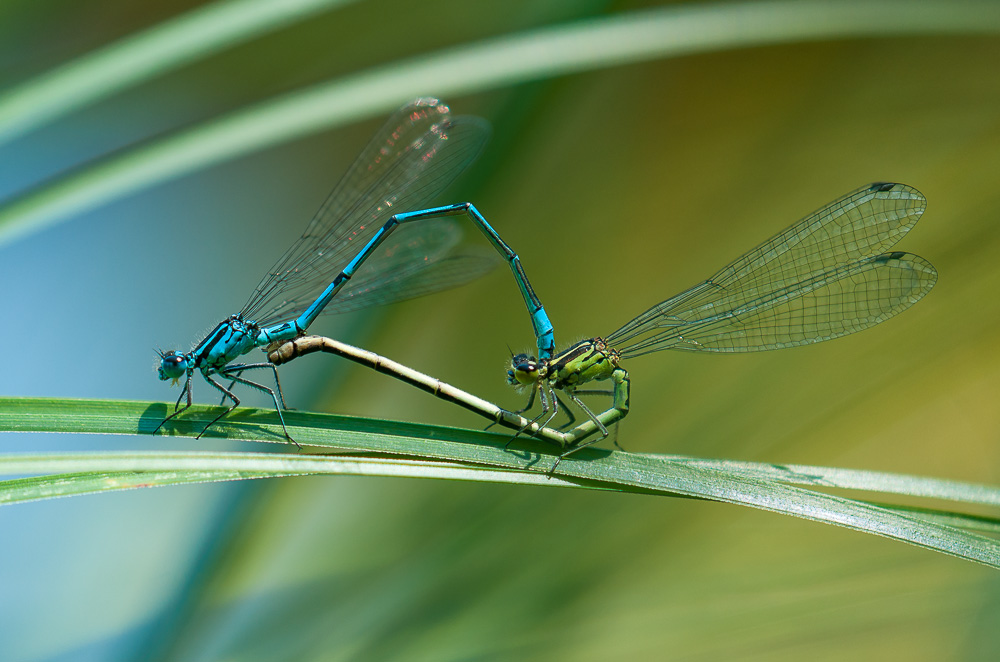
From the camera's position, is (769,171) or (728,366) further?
(769,171)

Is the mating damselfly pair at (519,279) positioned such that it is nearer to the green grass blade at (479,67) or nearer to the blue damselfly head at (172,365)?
the blue damselfly head at (172,365)

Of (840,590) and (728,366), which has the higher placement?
(728,366)

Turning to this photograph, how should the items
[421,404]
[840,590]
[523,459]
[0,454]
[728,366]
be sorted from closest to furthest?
[0,454] → [523,459] → [840,590] → [728,366] → [421,404]

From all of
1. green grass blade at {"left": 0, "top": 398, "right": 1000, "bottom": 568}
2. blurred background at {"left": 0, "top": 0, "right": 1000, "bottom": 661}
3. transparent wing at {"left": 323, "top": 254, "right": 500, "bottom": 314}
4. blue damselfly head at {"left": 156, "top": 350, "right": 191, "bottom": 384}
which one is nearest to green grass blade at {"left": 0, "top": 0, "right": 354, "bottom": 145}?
→ blurred background at {"left": 0, "top": 0, "right": 1000, "bottom": 661}

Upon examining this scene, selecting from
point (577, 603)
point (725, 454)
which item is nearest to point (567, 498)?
point (577, 603)

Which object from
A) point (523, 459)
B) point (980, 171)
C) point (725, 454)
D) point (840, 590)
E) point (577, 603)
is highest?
point (980, 171)

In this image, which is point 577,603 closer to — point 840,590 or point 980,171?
point 840,590

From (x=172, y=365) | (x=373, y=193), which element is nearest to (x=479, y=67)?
(x=373, y=193)

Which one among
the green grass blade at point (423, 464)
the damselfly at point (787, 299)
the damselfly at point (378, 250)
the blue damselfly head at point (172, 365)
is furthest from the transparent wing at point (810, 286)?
the blue damselfly head at point (172, 365)
